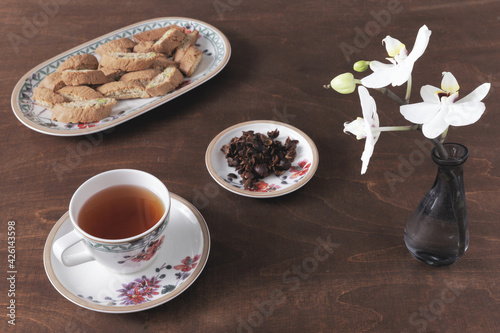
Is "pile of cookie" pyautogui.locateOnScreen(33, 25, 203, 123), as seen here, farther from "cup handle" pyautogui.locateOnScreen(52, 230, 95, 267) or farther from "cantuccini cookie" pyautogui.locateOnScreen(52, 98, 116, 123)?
"cup handle" pyautogui.locateOnScreen(52, 230, 95, 267)

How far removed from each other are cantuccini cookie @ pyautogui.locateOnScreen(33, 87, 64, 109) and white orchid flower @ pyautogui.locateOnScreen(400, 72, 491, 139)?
3.14 ft

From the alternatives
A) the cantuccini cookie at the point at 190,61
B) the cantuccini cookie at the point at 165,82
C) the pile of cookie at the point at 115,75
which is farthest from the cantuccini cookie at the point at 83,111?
the cantuccini cookie at the point at 190,61

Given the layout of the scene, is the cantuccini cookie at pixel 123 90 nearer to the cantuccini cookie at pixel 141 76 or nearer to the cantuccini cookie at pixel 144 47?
the cantuccini cookie at pixel 141 76

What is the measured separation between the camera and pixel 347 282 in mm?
959

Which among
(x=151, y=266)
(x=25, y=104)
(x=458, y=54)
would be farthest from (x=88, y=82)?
(x=458, y=54)

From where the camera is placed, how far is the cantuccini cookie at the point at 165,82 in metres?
1.37

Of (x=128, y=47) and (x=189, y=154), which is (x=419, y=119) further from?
(x=128, y=47)

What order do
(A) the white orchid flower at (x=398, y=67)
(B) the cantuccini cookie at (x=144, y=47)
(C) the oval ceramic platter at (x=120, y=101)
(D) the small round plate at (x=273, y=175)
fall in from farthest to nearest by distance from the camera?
1. (B) the cantuccini cookie at (x=144, y=47)
2. (C) the oval ceramic platter at (x=120, y=101)
3. (D) the small round plate at (x=273, y=175)
4. (A) the white orchid flower at (x=398, y=67)

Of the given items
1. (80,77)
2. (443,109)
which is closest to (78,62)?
(80,77)

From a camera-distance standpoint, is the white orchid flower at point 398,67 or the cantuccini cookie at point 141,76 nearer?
the white orchid flower at point 398,67

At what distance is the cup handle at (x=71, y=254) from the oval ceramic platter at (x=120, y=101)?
43 cm

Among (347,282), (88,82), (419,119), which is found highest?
(419,119)

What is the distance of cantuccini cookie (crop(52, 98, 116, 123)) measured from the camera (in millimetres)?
1289

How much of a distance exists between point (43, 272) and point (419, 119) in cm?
75
